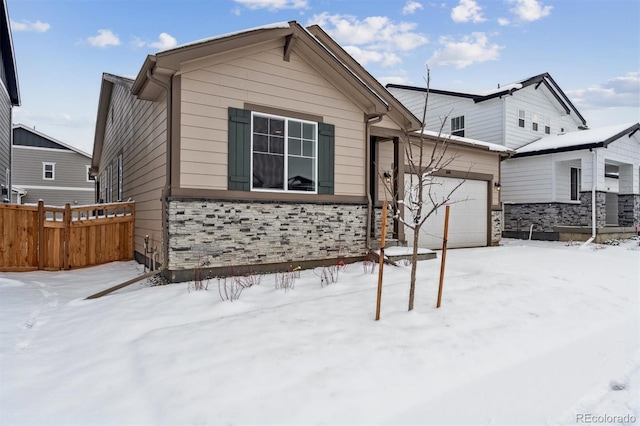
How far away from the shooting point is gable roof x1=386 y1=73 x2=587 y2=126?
17016 millimetres

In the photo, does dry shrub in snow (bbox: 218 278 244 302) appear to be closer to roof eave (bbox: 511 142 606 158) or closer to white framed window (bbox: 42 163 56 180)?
roof eave (bbox: 511 142 606 158)

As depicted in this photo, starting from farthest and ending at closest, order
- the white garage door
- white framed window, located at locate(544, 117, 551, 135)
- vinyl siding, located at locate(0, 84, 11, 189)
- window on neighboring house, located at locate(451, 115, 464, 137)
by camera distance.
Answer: white framed window, located at locate(544, 117, 551, 135) → window on neighboring house, located at locate(451, 115, 464, 137) → vinyl siding, located at locate(0, 84, 11, 189) → the white garage door

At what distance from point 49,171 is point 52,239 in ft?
73.5

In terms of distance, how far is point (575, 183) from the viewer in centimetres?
1716

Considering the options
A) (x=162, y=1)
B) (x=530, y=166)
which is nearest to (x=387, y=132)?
(x=162, y=1)

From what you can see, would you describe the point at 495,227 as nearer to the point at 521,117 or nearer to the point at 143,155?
the point at 521,117

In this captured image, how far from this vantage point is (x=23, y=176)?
25.3 m

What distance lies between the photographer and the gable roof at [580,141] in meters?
14.6

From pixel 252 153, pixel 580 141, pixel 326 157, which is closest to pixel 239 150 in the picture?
pixel 252 153

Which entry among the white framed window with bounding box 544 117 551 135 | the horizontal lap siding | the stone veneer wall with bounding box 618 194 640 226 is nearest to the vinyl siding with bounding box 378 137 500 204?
the horizontal lap siding

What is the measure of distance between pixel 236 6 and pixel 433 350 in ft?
40.2

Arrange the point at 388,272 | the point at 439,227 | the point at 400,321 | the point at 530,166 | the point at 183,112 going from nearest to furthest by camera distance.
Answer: the point at 400,321
the point at 183,112
the point at 388,272
the point at 439,227
the point at 530,166

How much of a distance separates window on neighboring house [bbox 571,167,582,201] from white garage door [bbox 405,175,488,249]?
6665mm

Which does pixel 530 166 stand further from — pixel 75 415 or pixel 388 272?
pixel 75 415
